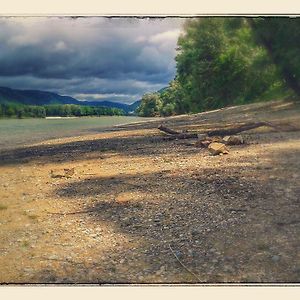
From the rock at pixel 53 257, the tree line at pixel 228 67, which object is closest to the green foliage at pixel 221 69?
the tree line at pixel 228 67

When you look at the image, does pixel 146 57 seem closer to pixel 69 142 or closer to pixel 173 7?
pixel 173 7

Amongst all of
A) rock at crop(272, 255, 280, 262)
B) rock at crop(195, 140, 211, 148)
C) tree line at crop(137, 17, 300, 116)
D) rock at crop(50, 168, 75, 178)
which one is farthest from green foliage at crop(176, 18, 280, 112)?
rock at crop(272, 255, 280, 262)

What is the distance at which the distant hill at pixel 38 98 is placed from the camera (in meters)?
3.78

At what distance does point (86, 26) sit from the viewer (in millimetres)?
3732

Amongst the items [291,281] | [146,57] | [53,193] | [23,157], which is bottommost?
[291,281]

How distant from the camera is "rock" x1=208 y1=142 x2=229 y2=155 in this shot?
385 centimetres

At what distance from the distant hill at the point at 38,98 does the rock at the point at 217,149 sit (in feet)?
2.02

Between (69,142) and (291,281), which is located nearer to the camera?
(291,281)

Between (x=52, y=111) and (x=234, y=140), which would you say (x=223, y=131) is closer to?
(x=234, y=140)

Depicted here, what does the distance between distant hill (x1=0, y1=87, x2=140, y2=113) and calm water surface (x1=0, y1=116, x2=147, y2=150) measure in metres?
0.10

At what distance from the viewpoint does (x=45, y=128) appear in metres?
3.89

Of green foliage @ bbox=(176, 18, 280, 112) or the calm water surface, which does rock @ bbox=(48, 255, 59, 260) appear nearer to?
→ the calm water surface

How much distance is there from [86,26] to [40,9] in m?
0.32

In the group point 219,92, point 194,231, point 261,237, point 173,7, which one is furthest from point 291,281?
point 173,7
